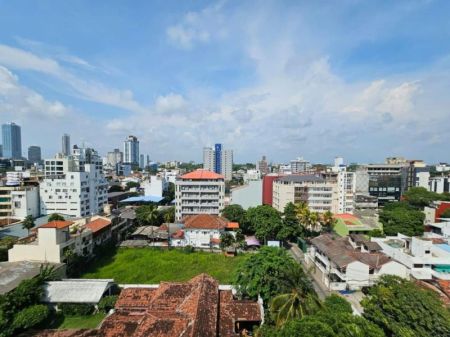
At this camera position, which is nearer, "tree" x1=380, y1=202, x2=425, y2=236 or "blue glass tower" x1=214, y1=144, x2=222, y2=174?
"tree" x1=380, y1=202, x2=425, y2=236

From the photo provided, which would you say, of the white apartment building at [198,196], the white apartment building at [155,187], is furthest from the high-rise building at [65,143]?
the white apartment building at [198,196]

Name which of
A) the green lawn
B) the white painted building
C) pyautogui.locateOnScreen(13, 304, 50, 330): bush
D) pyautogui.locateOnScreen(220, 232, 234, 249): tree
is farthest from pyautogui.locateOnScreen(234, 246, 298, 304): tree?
the white painted building

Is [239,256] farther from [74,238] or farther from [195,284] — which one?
[74,238]

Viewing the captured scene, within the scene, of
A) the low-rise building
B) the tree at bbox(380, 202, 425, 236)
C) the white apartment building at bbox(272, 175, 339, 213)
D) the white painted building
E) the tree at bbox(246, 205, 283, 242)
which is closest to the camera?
the low-rise building

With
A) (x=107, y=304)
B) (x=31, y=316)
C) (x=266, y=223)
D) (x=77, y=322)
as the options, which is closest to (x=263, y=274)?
(x=107, y=304)

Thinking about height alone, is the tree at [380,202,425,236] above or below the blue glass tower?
below

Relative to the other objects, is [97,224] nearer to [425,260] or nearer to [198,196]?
[198,196]

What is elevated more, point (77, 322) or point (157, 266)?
point (157, 266)

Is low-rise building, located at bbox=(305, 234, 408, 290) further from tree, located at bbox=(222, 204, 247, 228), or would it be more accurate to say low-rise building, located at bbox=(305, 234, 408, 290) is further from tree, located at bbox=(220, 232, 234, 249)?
tree, located at bbox=(222, 204, 247, 228)
